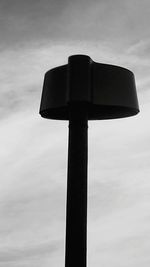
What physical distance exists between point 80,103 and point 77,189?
0.61 m

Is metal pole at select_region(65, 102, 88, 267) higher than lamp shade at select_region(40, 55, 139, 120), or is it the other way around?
lamp shade at select_region(40, 55, 139, 120)

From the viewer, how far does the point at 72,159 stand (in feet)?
10.6

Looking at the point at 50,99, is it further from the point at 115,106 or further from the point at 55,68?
the point at 115,106

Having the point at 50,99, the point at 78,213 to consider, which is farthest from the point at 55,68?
the point at 78,213

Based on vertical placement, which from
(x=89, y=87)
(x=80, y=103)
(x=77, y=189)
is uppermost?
(x=89, y=87)

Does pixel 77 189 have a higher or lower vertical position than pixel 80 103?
lower

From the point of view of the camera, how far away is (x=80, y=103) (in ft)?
10.9

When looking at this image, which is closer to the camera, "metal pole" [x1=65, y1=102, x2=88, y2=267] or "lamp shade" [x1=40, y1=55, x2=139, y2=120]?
"metal pole" [x1=65, y1=102, x2=88, y2=267]

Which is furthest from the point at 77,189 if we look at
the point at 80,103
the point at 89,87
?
the point at 89,87

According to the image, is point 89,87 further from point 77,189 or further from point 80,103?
point 77,189

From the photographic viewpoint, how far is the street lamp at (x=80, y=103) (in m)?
3.12

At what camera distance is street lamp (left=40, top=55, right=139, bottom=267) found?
312 cm

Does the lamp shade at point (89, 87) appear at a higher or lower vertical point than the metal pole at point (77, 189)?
higher

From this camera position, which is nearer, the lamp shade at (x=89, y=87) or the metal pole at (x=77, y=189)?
the metal pole at (x=77, y=189)
